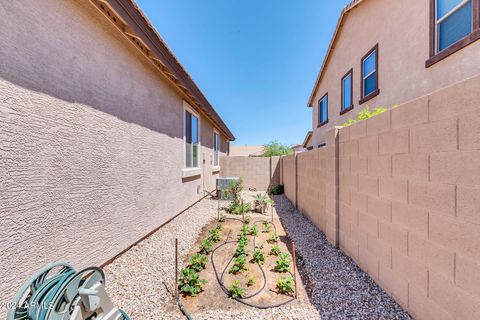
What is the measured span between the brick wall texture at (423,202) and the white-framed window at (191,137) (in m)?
5.05

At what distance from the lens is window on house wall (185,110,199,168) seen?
6.76 m

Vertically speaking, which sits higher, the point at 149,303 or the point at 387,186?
the point at 387,186

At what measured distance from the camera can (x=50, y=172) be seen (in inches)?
89.2

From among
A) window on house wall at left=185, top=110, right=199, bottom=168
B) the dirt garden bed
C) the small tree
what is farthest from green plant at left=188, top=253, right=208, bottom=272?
the small tree

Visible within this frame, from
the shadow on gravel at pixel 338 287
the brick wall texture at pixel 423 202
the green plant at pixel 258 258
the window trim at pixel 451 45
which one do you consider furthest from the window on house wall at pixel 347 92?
the green plant at pixel 258 258

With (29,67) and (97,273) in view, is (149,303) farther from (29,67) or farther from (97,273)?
(29,67)

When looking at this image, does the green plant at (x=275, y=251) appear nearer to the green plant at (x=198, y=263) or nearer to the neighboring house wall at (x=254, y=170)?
the green plant at (x=198, y=263)

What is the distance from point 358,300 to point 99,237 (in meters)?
3.64

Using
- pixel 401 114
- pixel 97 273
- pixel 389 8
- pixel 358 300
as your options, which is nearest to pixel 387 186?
pixel 401 114

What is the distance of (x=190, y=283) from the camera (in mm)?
2672

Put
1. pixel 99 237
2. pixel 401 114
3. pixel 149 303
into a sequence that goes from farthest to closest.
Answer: pixel 99 237 < pixel 149 303 < pixel 401 114

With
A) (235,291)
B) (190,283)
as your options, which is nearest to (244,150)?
(190,283)

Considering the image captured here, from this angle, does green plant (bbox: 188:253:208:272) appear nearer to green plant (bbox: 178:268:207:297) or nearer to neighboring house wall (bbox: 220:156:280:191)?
green plant (bbox: 178:268:207:297)

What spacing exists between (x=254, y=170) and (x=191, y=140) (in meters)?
5.79
